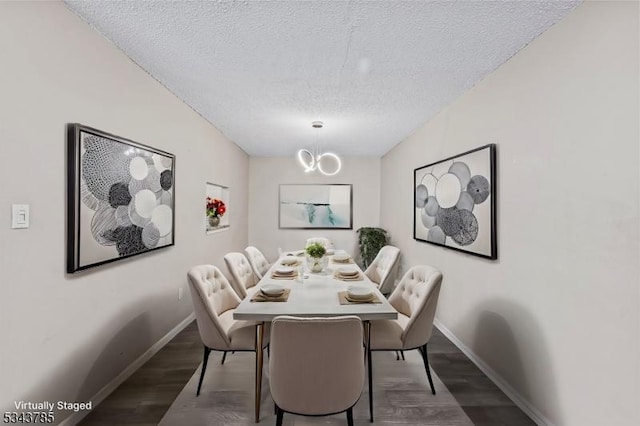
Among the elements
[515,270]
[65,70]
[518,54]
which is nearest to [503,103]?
[518,54]

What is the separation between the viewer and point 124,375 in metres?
2.27

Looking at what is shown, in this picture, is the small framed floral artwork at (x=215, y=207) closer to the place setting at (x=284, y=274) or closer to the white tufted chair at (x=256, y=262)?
the white tufted chair at (x=256, y=262)

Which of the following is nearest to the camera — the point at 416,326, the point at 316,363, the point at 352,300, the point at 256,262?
the point at 316,363

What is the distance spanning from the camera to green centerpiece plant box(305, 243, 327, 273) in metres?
2.78

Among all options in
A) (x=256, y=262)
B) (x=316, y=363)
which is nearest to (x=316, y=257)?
(x=256, y=262)

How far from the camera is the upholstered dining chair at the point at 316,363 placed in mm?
1378

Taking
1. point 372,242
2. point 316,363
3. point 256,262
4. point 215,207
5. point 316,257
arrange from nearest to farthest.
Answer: point 316,363, point 316,257, point 256,262, point 215,207, point 372,242

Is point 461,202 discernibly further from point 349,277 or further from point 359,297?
point 359,297

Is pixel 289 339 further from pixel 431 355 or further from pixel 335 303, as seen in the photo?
pixel 431 355

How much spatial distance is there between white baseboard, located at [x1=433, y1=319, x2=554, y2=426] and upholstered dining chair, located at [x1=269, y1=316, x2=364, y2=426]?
4.13 feet

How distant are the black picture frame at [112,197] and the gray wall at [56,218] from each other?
2.3 inches

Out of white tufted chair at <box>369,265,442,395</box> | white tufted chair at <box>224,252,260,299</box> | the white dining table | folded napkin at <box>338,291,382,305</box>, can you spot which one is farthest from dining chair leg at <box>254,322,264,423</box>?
white tufted chair at <box>224,252,260,299</box>

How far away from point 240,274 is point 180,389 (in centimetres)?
114

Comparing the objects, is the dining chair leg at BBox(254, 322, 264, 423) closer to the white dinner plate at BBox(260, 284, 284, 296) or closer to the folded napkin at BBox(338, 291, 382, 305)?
the white dinner plate at BBox(260, 284, 284, 296)
